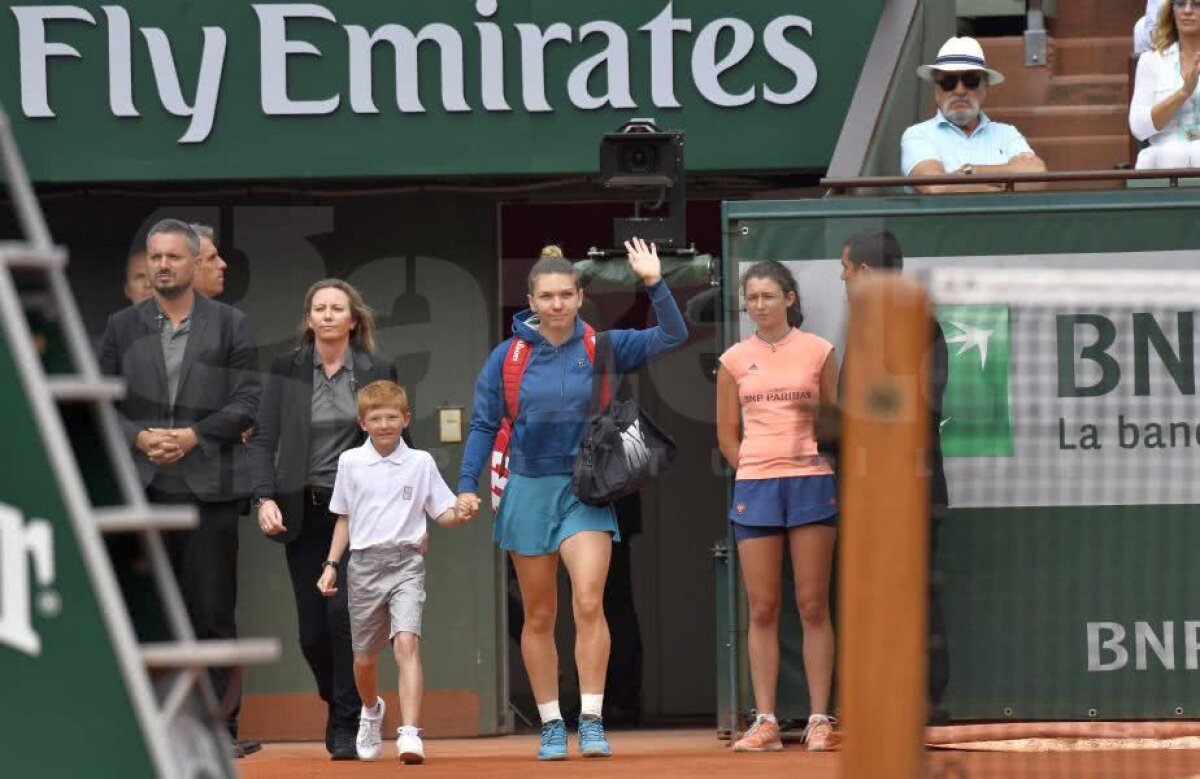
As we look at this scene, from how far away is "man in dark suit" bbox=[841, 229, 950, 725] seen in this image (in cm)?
744

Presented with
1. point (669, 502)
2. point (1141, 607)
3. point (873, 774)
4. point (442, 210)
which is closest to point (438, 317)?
point (442, 210)

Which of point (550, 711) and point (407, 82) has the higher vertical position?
point (407, 82)

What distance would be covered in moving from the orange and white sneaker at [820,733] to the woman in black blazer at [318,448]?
1.97 metres

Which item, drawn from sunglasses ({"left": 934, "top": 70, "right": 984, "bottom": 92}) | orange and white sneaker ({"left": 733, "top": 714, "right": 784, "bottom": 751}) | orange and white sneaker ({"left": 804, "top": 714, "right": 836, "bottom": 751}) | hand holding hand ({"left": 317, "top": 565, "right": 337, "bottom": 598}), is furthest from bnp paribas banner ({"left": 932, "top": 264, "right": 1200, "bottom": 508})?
hand holding hand ({"left": 317, "top": 565, "right": 337, "bottom": 598})

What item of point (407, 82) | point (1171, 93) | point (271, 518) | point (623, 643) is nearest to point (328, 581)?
point (271, 518)

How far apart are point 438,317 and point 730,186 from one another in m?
1.82

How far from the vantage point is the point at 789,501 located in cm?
1016

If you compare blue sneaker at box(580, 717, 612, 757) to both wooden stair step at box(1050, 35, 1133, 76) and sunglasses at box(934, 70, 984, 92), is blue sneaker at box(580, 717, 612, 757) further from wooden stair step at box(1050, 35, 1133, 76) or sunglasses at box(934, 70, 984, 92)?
wooden stair step at box(1050, 35, 1133, 76)

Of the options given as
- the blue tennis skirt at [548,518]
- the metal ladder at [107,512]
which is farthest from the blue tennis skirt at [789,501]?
the metal ladder at [107,512]

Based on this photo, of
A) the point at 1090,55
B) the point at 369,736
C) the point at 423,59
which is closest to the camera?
the point at 369,736

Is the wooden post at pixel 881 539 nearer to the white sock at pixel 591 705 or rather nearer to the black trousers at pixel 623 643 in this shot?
the white sock at pixel 591 705

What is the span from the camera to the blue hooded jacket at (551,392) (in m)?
10.0

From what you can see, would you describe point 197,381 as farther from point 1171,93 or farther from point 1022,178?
point 1171,93

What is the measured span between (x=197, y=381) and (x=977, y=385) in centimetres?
314
